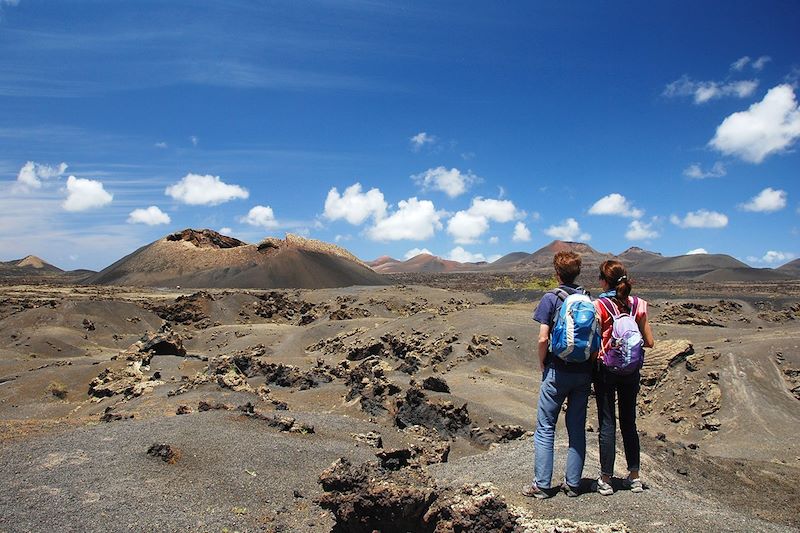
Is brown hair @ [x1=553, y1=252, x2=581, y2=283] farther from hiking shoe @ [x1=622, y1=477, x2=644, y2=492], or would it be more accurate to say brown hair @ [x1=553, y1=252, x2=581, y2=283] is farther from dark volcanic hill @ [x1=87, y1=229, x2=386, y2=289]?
dark volcanic hill @ [x1=87, y1=229, x2=386, y2=289]

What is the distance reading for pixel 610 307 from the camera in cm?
500

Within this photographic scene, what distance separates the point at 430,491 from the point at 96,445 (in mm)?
4416

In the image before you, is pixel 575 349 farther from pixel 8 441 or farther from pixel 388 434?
pixel 8 441

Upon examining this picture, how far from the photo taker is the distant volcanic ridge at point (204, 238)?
86688 millimetres

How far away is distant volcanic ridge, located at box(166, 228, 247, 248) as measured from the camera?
284 ft

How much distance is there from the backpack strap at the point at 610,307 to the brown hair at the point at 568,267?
1.14ft

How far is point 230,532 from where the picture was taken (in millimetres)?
5078

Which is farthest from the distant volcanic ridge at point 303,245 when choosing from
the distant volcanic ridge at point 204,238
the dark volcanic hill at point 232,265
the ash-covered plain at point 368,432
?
the ash-covered plain at point 368,432

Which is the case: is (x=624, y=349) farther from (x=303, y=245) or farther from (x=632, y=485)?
(x=303, y=245)

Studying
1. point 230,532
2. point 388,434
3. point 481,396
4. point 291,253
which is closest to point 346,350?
point 481,396

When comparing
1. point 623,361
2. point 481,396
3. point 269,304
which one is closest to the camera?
point 623,361

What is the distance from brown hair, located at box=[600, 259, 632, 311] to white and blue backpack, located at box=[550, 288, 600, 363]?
19.2 inches

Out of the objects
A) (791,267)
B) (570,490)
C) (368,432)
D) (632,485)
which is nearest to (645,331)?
(632,485)

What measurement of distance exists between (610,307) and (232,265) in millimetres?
76769
